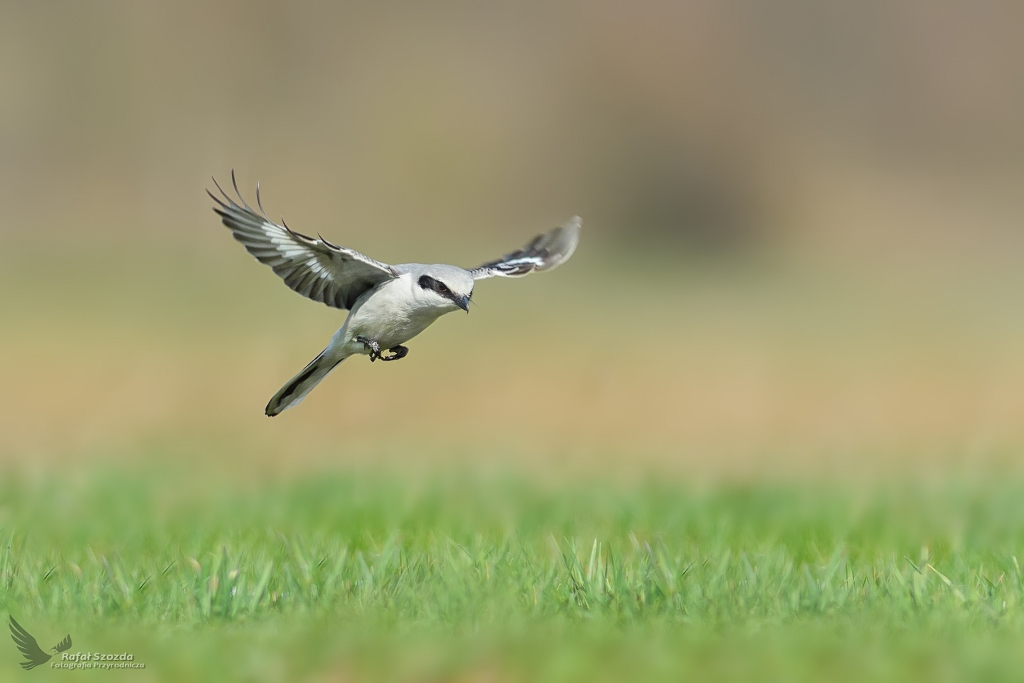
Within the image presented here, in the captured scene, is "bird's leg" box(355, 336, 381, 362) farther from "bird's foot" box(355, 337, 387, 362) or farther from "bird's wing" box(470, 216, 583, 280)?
"bird's wing" box(470, 216, 583, 280)

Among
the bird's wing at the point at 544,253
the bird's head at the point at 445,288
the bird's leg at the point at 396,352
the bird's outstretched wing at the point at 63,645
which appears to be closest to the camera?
the bird's outstretched wing at the point at 63,645

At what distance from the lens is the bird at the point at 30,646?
4.93 meters

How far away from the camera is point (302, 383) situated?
6559mm

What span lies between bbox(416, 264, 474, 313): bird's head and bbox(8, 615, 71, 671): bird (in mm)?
2007

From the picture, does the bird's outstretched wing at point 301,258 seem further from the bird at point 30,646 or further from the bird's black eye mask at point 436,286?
the bird at point 30,646

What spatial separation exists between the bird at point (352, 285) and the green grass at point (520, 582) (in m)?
0.89

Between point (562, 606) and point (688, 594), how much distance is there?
20.6 inches

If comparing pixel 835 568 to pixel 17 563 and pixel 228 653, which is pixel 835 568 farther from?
pixel 17 563

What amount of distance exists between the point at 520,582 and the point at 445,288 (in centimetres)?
131

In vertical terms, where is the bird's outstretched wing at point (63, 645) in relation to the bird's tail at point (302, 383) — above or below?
below

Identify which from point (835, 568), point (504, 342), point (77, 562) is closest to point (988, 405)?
point (504, 342)

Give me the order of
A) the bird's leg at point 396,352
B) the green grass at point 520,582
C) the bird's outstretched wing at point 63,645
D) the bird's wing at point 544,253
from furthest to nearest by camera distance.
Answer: the bird's wing at point 544,253
the bird's leg at point 396,352
the bird's outstretched wing at point 63,645
the green grass at point 520,582

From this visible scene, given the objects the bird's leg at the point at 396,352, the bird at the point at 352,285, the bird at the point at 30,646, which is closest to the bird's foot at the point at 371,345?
the bird at the point at 352,285

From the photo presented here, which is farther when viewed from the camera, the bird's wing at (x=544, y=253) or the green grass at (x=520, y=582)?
the bird's wing at (x=544, y=253)
